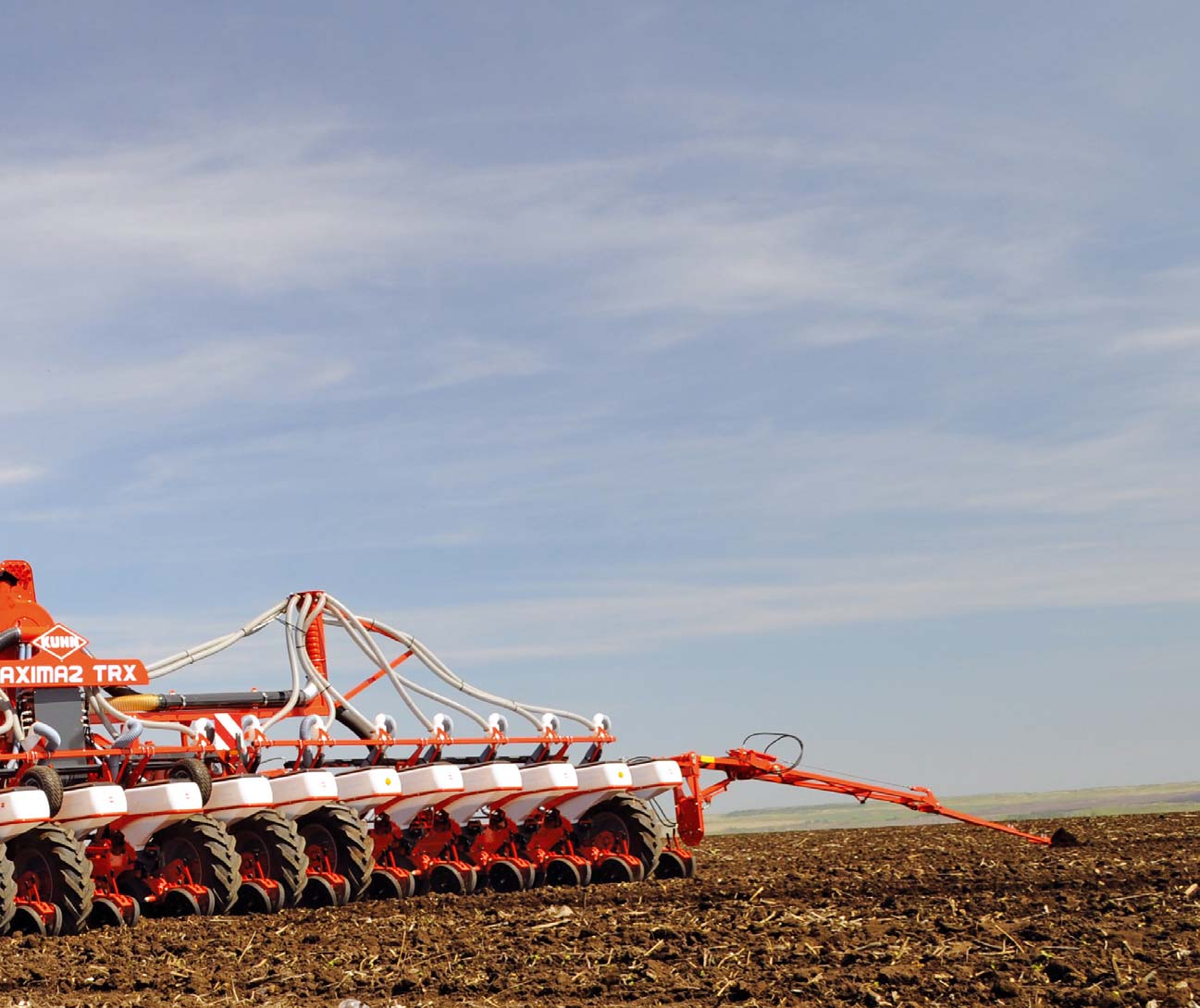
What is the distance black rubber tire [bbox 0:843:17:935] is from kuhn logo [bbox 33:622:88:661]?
11.3ft

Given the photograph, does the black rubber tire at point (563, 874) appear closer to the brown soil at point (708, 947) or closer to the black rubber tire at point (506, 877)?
the black rubber tire at point (506, 877)

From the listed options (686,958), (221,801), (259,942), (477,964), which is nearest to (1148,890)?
(686,958)

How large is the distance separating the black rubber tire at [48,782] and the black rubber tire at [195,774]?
4.04 feet

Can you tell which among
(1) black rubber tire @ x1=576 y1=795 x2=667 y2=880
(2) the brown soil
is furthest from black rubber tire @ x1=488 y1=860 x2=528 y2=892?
(2) the brown soil

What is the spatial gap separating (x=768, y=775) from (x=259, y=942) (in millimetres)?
7391

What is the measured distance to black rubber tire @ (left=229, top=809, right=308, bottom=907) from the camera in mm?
15891

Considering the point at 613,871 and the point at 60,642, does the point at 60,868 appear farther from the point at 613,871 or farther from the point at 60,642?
the point at 613,871

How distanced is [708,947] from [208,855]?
6245mm

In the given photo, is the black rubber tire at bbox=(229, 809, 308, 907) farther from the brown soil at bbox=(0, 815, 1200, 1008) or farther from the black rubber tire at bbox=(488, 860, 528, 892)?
the black rubber tire at bbox=(488, 860, 528, 892)

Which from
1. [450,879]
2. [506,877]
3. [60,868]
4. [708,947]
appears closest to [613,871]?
[506,877]

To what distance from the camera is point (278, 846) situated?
16.0 meters

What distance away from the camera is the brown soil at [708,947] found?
9328mm

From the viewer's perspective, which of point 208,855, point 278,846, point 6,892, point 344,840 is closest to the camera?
point 6,892

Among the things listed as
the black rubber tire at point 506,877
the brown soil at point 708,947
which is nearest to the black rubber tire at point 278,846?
the brown soil at point 708,947
